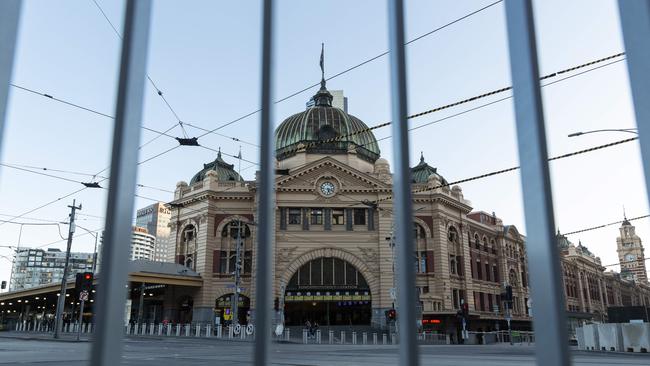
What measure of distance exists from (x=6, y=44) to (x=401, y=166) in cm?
154

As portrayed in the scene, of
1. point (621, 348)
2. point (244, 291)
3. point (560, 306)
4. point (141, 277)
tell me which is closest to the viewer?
point (560, 306)

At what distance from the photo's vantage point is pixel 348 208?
4888cm

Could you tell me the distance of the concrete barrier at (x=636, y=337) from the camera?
781 inches

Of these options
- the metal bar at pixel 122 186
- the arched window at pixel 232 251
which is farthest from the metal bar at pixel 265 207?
the arched window at pixel 232 251

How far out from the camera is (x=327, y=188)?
49062mm

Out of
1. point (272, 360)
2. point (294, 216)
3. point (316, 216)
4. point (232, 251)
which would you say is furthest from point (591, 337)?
point (232, 251)

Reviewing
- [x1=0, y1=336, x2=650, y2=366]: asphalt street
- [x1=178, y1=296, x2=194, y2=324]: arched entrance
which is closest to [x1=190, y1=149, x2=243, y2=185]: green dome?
[x1=178, y1=296, x2=194, y2=324]: arched entrance

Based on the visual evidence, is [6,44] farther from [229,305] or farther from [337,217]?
[229,305]

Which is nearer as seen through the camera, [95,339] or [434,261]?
[95,339]

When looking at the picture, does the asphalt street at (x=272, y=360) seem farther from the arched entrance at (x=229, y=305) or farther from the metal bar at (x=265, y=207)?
the arched entrance at (x=229, y=305)

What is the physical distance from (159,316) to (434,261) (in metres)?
27.3

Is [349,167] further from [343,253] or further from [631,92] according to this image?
[631,92]

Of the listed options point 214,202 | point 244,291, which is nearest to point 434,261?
point 244,291

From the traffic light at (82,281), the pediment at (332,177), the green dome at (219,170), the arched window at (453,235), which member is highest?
the green dome at (219,170)
